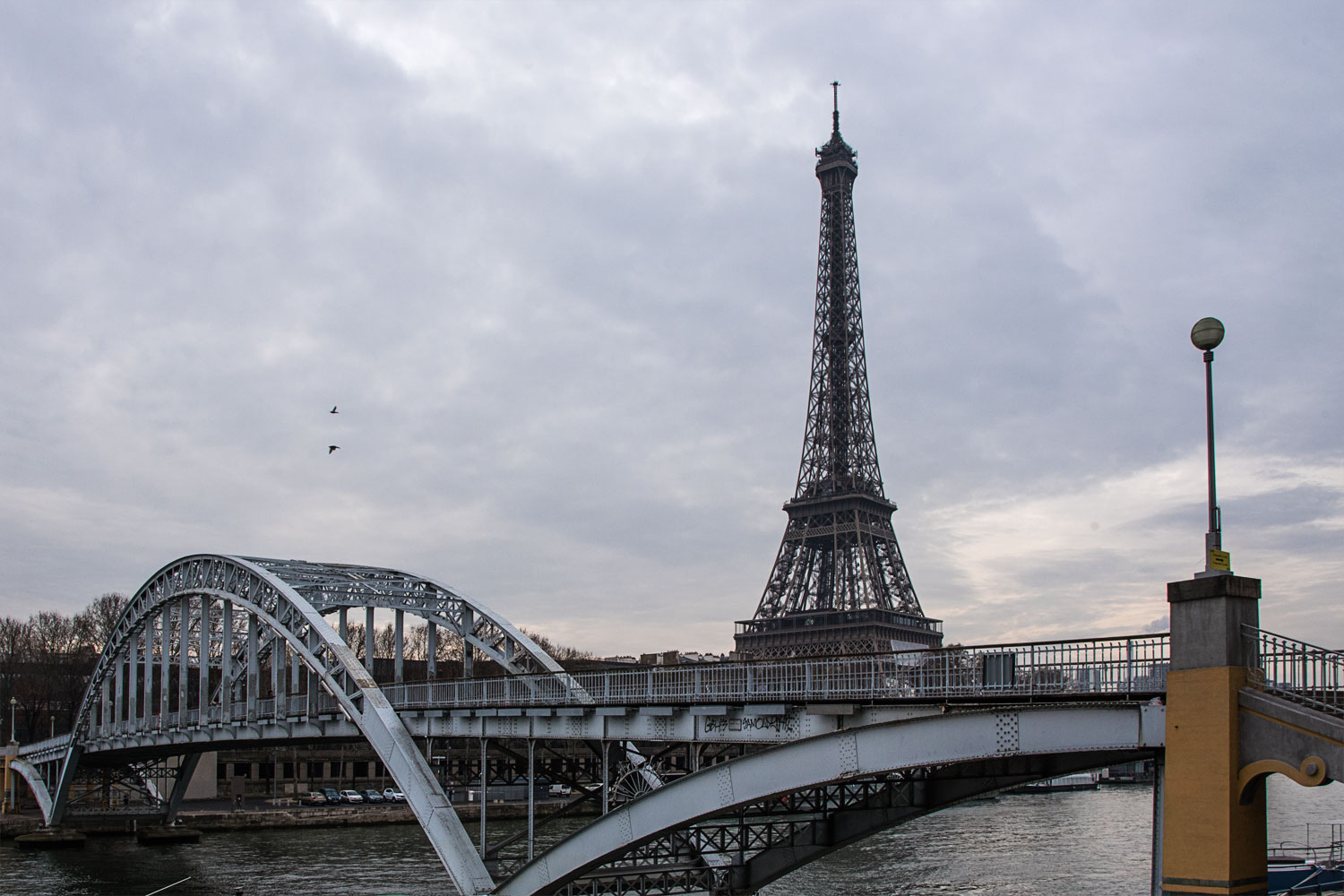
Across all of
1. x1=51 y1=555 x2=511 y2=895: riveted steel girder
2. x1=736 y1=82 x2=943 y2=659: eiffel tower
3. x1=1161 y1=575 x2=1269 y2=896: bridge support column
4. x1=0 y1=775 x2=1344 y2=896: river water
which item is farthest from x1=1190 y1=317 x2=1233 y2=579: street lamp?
x1=736 y1=82 x2=943 y2=659: eiffel tower

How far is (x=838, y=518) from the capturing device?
96188mm

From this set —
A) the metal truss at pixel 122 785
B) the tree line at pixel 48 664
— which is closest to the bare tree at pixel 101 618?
the tree line at pixel 48 664

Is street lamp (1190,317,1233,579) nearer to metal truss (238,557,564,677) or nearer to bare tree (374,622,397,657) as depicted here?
metal truss (238,557,564,677)

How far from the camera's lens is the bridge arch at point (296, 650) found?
31.3 meters

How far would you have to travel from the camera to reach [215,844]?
57375 mm

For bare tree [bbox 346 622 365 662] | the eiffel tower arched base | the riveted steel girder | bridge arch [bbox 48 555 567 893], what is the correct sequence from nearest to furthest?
the riveted steel girder → bridge arch [bbox 48 555 567 893] → the eiffel tower arched base → bare tree [bbox 346 622 365 662]

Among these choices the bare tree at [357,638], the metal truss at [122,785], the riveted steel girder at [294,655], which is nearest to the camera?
the riveted steel girder at [294,655]

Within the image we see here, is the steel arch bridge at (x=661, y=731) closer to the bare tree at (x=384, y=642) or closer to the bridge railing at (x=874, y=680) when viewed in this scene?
the bridge railing at (x=874, y=680)

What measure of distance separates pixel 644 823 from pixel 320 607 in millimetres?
23689

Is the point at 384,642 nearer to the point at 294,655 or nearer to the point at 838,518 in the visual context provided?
the point at 838,518

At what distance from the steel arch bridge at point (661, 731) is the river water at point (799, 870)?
15.9 feet

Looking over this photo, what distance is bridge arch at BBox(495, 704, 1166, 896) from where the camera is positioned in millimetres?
16625

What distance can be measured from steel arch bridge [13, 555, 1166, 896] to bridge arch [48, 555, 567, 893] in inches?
3.5

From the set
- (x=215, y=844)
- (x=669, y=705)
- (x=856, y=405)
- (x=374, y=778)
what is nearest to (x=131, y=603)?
(x=215, y=844)
